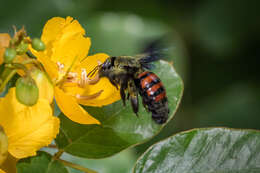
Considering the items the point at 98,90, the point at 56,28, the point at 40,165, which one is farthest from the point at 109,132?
the point at 56,28

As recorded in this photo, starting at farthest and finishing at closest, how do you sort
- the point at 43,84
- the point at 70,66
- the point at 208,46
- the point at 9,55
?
the point at 208,46 < the point at 70,66 < the point at 43,84 < the point at 9,55

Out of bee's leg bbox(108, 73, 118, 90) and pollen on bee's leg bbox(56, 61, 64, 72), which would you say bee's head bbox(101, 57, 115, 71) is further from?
pollen on bee's leg bbox(56, 61, 64, 72)

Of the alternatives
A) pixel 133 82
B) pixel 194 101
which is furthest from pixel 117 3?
pixel 133 82

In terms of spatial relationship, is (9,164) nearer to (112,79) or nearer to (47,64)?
(47,64)

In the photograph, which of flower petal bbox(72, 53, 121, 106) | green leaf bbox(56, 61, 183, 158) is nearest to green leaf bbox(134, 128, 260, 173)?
green leaf bbox(56, 61, 183, 158)

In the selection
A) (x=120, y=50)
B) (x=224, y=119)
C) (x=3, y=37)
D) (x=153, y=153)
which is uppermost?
(x=3, y=37)

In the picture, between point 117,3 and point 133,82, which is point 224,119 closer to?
point 117,3
